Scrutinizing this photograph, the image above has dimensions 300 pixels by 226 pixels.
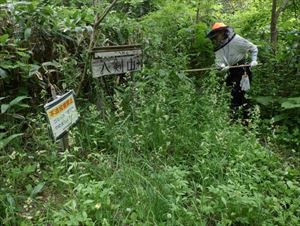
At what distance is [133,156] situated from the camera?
3.49 metres

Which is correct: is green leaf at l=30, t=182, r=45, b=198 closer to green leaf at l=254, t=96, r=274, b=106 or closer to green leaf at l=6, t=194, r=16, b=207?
green leaf at l=6, t=194, r=16, b=207

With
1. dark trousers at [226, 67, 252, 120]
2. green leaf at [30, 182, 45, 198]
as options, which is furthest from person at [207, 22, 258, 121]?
green leaf at [30, 182, 45, 198]

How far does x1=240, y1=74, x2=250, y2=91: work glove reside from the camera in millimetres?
5438

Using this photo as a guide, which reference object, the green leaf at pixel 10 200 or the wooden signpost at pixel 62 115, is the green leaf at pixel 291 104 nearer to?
the wooden signpost at pixel 62 115

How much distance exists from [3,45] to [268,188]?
302cm

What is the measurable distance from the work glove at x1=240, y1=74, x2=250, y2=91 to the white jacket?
37cm

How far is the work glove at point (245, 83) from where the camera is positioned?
5438mm

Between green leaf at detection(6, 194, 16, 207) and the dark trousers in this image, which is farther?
the dark trousers

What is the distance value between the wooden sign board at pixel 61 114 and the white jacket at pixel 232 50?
3.01 meters

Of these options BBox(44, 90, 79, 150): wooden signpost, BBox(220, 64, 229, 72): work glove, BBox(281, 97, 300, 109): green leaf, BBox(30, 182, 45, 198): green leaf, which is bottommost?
BBox(281, 97, 300, 109): green leaf

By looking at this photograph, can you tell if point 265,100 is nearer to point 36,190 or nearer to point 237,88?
point 237,88

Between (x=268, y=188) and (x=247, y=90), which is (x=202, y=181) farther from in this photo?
(x=247, y=90)

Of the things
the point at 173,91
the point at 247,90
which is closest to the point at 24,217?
the point at 173,91

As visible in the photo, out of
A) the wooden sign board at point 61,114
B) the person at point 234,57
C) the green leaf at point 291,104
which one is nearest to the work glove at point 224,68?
the person at point 234,57
